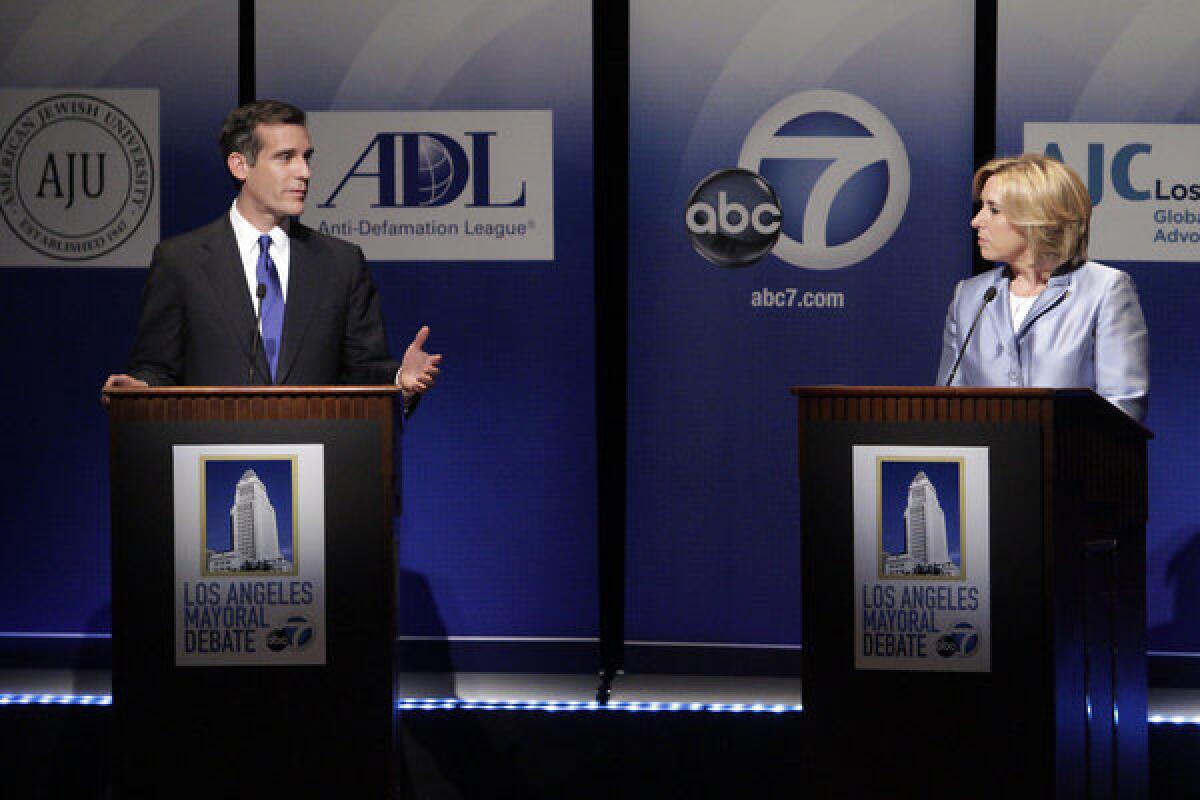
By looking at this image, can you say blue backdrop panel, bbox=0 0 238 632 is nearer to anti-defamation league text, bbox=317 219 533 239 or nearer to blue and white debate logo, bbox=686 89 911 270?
anti-defamation league text, bbox=317 219 533 239

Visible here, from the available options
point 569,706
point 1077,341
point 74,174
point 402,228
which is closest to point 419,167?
point 402,228

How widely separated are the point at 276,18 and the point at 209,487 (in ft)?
8.31

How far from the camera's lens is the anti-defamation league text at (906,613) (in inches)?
105

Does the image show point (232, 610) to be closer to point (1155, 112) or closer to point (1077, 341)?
point (1077, 341)

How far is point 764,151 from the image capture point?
468 cm

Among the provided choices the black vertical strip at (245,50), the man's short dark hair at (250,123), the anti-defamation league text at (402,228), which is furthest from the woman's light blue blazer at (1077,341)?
the black vertical strip at (245,50)

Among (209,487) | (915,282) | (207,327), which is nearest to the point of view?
(209,487)

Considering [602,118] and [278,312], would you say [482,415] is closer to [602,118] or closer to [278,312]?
[602,118]

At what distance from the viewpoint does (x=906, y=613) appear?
269 cm

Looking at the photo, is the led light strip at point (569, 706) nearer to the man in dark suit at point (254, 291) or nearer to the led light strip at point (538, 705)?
the led light strip at point (538, 705)

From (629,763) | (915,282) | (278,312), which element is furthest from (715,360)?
(278,312)

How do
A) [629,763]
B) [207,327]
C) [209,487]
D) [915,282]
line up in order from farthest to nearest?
[915,282] → [629,763] → [207,327] → [209,487]

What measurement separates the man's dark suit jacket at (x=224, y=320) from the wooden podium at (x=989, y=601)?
1.24 m

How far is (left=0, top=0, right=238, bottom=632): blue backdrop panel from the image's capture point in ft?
15.7
